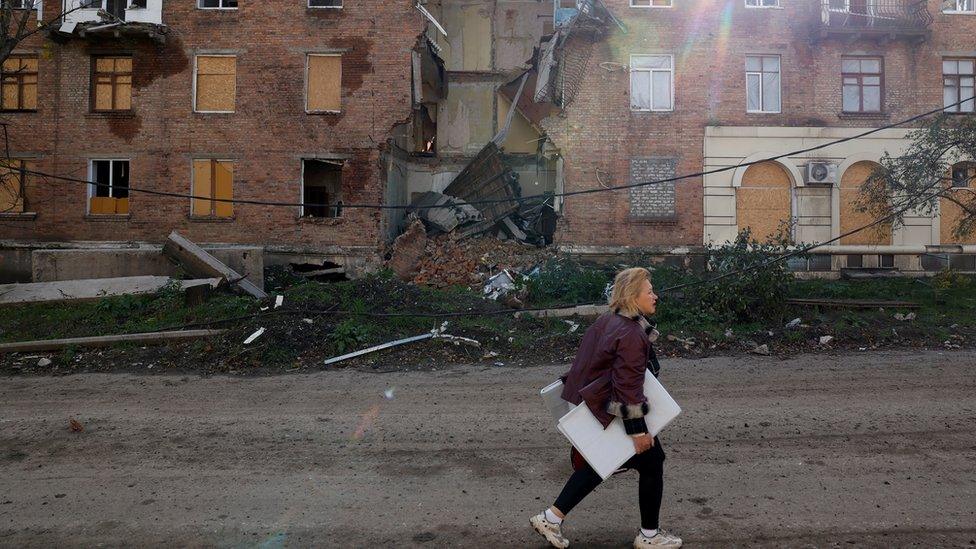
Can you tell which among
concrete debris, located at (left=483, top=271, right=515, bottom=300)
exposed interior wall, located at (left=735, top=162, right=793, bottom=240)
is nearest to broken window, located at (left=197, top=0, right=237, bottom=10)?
concrete debris, located at (left=483, top=271, right=515, bottom=300)

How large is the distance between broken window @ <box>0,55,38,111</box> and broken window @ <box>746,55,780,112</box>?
22.6m

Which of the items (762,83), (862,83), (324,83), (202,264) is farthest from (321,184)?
(862,83)

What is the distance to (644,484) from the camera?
3486 mm

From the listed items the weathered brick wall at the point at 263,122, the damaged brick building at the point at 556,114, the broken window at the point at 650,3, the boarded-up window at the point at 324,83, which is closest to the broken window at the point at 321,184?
the damaged brick building at the point at 556,114

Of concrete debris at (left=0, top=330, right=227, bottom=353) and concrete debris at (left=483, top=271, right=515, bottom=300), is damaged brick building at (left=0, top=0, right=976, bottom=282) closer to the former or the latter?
concrete debris at (left=483, top=271, right=515, bottom=300)

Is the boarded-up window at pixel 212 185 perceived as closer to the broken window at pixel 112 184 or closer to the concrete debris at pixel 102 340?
the broken window at pixel 112 184

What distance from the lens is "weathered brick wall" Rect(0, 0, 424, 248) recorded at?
1836 centimetres

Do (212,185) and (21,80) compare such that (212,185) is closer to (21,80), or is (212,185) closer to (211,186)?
(211,186)

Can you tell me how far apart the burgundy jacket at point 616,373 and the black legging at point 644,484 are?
9.5 inches

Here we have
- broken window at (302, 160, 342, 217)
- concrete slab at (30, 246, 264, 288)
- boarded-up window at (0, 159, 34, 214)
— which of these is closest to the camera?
concrete slab at (30, 246, 264, 288)

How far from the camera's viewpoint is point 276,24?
18422 millimetres

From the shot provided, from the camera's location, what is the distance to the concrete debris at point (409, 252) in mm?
17464

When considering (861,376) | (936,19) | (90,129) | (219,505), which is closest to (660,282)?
(861,376)

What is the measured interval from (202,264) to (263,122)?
6.67 meters
